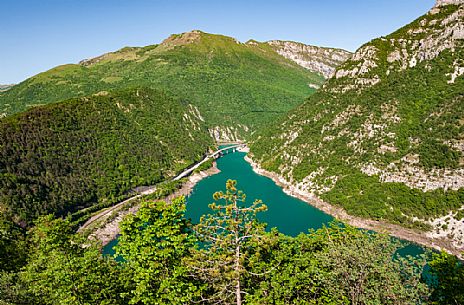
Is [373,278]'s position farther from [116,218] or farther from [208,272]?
[116,218]

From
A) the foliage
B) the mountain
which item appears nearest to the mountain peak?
the mountain

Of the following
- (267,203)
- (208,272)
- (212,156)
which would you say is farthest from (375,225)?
(212,156)

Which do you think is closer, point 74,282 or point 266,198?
point 74,282

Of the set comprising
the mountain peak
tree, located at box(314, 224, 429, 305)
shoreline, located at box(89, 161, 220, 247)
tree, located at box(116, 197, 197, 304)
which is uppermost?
the mountain peak

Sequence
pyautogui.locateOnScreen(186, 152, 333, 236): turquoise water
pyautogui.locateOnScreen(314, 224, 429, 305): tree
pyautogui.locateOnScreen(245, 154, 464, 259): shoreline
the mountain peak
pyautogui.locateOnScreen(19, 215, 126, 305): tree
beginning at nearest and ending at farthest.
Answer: pyautogui.locateOnScreen(19, 215, 126, 305): tree
pyautogui.locateOnScreen(314, 224, 429, 305): tree
pyautogui.locateOnScreen(245, 154, 464, 259): shoreline
pyautogui.locateOnScreen(186, 152, 333, 236): turquoise water
the mountain peak

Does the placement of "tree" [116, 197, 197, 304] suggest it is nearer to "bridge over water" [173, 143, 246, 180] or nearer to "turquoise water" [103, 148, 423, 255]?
"turquoise water" [103, 148, 423, 255]

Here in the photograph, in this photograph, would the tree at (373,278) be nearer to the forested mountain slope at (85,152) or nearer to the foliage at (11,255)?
the foliage at (11,255)
